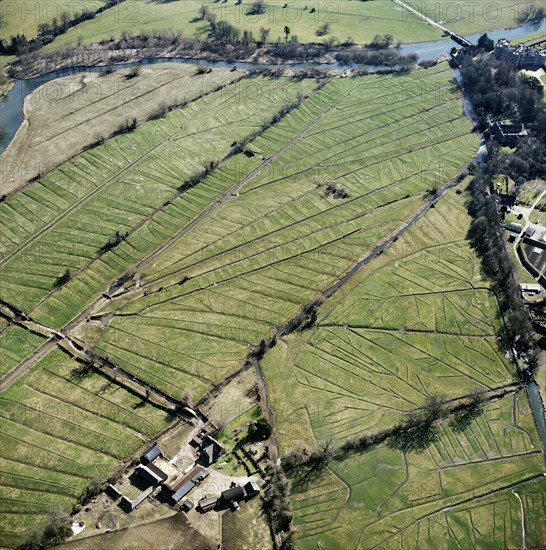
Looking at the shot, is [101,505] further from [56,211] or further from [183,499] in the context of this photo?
[56,211]

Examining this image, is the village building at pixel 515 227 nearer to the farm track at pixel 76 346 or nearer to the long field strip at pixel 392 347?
the long field strip at pixel 392 347

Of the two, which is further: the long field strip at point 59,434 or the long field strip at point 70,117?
the long field strip at point 70,117

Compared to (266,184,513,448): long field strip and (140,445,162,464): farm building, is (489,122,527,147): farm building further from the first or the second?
(140,445,162,464): farm building

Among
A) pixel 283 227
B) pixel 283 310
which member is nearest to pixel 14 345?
pixel 283 310

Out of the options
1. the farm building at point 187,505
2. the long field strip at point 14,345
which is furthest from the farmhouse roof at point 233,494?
the long field strip at point 14,345

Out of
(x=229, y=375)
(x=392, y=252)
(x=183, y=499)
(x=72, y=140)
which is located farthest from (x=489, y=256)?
(x=72, y=140)

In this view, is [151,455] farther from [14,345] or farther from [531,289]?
[531,289]

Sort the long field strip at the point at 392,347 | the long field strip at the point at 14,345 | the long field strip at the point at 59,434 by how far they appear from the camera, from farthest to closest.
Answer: the long field strip at the point at 14,345 → the long field strip at the point at 392,347 → the long field strip at the point at 59,434
